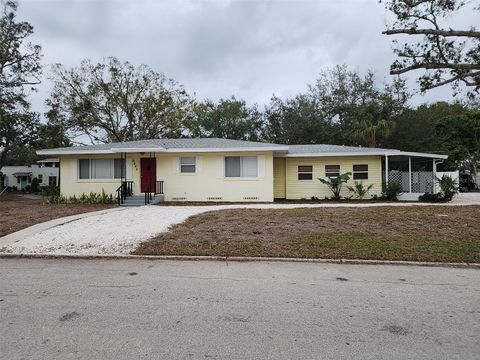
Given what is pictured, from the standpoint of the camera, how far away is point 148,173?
61.3 ft

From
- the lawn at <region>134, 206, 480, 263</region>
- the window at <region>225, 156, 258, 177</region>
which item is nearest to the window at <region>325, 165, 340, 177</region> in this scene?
the window at <region>225, 156, 258, 177</region>

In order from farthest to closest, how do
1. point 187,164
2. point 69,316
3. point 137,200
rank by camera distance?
point 187,164, point 137,200, point 69,316

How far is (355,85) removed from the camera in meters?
36.6

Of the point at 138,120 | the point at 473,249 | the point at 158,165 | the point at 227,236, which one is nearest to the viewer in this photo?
the point at 473,249

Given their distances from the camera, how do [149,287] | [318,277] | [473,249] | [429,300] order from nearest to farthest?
[429,300] → [149,287] → [318,277] → [473,249]

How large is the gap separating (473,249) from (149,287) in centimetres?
655

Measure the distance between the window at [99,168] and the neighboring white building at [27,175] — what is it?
2967cm

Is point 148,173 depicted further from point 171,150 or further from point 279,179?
point 279,179

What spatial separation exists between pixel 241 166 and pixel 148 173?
16.7 ft

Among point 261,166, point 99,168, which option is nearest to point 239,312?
point 261,166

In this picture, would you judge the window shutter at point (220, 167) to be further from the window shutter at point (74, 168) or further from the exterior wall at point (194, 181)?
the window shutter at point (74, 168)

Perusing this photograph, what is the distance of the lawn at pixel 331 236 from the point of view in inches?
276

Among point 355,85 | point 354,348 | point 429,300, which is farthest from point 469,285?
point 355,85

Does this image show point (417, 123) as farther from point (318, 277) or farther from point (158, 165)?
point (318, 277)
